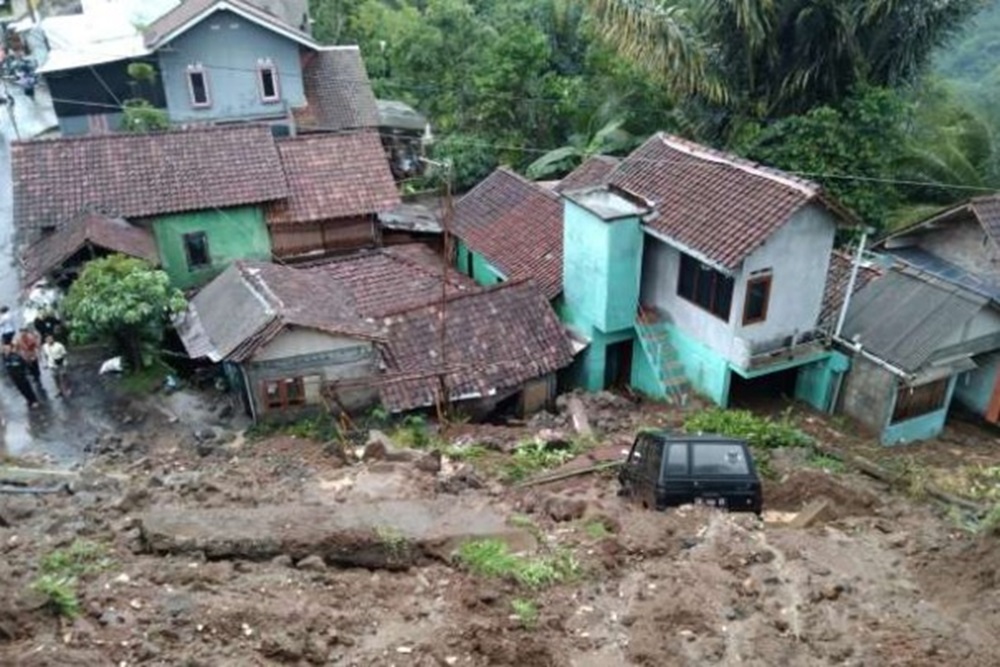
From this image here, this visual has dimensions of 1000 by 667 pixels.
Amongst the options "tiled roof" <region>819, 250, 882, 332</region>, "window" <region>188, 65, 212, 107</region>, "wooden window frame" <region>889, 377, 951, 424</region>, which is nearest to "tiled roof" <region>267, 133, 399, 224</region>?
"window" <region>188, 65, 212, 107</region>

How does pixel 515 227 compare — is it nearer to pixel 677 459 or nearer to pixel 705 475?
pixel 677 459

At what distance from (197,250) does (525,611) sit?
58.0ft

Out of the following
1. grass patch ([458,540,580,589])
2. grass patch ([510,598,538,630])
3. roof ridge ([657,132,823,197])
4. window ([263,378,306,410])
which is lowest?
window ([263,378,306,410])

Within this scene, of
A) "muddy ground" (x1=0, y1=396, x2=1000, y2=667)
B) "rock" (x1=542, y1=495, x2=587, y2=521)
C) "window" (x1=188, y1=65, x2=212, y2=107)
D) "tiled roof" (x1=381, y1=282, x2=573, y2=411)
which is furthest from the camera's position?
"window" (x1=188, y1=65, x2=212, y2=107)

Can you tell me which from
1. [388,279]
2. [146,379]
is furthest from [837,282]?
[146,379]

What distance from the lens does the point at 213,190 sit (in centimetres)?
2352

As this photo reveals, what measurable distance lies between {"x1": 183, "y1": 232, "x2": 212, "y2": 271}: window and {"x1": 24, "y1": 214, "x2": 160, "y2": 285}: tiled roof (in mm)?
1165

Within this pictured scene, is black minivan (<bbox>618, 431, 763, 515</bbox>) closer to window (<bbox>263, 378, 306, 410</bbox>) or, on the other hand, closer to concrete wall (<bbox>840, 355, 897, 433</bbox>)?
concrete wall (<bbox>840, 355, 897, 433</bbox>)

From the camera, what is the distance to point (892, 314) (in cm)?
1930

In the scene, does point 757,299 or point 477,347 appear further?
point 477,347

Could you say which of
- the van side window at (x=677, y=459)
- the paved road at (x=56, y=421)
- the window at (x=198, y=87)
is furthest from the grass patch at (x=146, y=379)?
the window at (x=198, y=87)

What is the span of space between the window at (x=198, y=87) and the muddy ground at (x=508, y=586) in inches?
841

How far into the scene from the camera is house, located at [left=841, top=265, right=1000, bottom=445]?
18422 mm

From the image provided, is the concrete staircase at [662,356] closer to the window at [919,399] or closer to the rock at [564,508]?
the window at [919,399]
